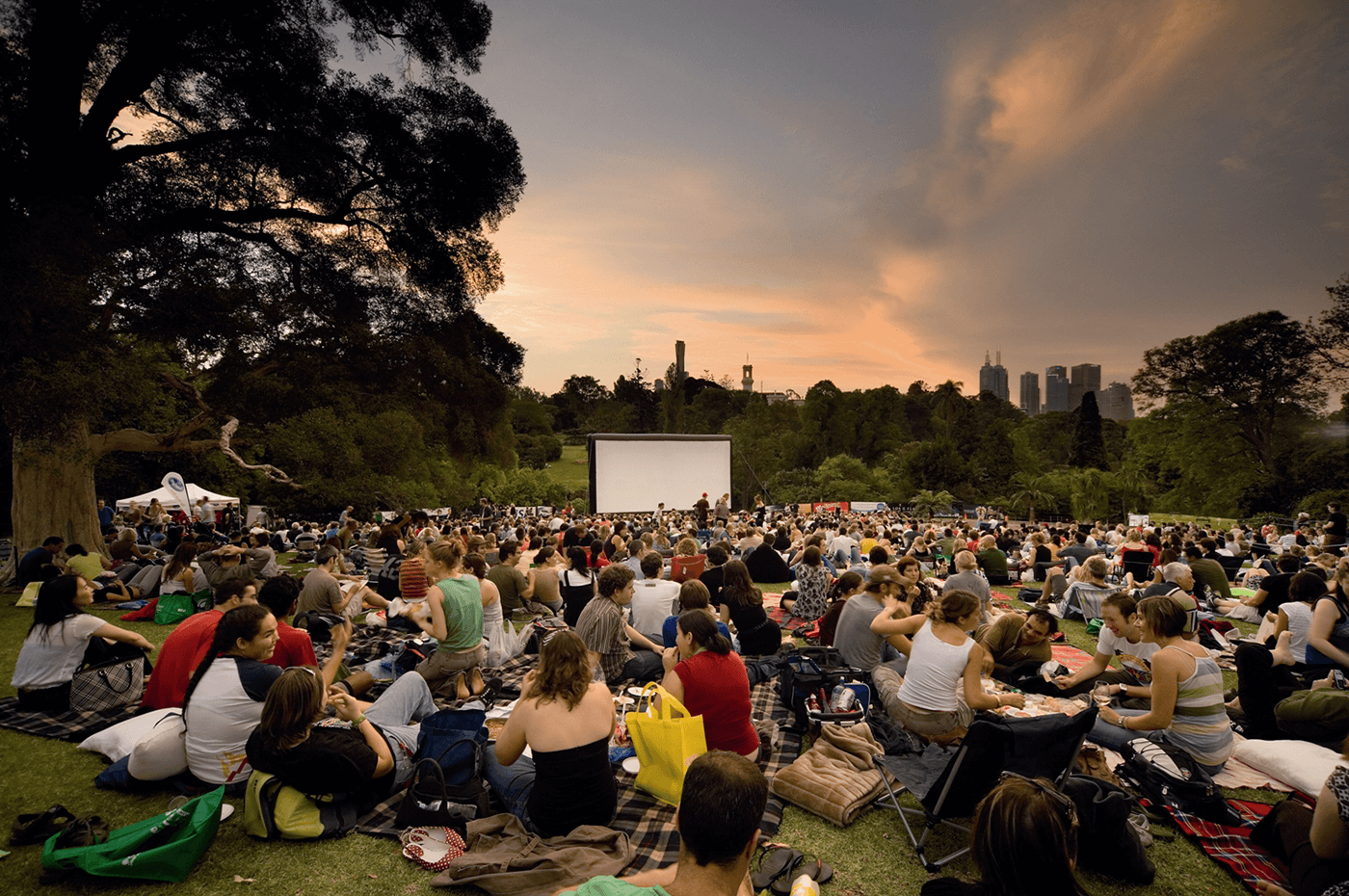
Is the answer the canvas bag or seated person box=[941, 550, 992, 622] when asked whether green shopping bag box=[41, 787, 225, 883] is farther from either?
seated person box=[941, 550, 992, 622]

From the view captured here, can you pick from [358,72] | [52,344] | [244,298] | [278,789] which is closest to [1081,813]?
[278,789]

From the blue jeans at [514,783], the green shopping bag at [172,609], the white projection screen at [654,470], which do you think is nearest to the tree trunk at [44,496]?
the green shopping bag at [172,609]

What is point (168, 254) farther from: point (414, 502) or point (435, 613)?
point (414, 502)

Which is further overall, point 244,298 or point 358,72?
point 358,72

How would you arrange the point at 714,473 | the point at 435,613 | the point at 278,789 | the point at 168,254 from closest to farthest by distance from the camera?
the point at 278,789, the point at 435,613, the point at 168,254, the point at 714,473

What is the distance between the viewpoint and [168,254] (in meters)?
8.38

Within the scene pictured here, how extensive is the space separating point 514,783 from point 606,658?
76.0 inches

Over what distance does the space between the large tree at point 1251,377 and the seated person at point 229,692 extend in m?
39.9

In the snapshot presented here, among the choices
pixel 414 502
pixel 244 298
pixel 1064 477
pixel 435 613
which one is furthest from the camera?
pixel 1064 477

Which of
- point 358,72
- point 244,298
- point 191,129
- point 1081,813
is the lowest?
point 1081,813

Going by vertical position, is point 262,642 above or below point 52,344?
below

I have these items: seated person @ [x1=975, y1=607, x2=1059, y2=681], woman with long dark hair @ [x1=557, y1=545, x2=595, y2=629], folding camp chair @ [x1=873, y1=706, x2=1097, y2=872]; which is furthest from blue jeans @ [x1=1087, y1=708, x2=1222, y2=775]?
woman with long dark hair @ [x1=557, y1=545, x2=595, y2=629]

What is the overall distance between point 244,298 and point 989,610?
11.2 metres

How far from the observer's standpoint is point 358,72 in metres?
10.0
